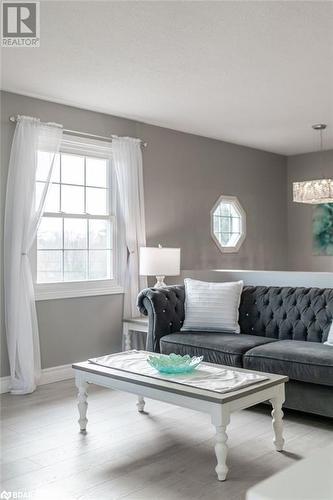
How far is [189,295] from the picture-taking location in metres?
4.52

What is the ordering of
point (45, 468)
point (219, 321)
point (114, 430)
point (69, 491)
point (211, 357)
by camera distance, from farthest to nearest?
point (219, 321) → point (211, 357) → point (114, 430) → point (45, 468) → point (69, 491)

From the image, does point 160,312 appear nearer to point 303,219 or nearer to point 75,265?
Result: point 75,265

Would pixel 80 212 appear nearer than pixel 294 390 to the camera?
No

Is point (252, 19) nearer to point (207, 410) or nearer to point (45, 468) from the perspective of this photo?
point (207, 410)

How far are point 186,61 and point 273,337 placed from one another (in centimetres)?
229

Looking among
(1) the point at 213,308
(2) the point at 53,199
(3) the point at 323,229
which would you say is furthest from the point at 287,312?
(3) the point at 323,229

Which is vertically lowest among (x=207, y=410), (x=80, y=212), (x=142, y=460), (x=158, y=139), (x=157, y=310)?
(x=142, y=460)

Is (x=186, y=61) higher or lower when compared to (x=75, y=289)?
higher

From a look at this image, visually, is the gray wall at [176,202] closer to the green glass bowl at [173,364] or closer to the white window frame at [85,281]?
the white window frame at [85,281]

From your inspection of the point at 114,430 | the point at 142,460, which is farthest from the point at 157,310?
the point at 142,460

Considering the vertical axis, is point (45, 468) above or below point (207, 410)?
below

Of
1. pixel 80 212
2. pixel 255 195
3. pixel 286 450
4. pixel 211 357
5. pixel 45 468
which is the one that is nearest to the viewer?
pixel 45 468

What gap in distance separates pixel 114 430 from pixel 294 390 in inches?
49.0

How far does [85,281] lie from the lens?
492 cm
